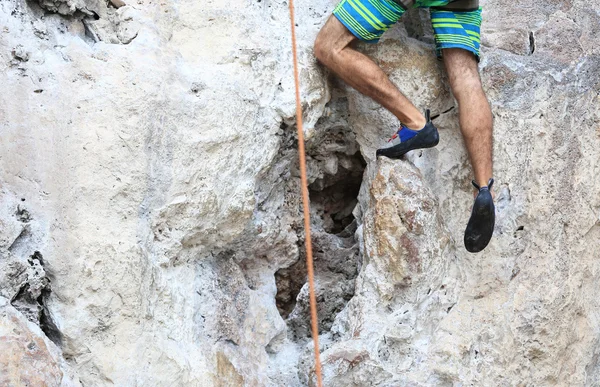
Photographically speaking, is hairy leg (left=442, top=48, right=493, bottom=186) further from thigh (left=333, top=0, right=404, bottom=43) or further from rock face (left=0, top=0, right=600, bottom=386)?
thigh (left=333, top=0, right=404, bottom=43)

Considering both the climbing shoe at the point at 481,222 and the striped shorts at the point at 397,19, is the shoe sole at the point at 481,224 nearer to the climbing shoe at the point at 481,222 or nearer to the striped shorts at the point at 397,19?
the climbing shoe at the point at 481,222

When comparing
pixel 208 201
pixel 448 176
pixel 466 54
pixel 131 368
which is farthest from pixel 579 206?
pixel 131 368

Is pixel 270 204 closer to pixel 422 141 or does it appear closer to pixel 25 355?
pixel 422 141

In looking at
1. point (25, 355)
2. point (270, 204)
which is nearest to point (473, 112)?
point (270, 204)

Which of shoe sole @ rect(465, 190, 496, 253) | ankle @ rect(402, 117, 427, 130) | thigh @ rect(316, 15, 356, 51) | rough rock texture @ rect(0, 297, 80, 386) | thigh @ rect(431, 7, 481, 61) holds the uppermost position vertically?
thigh @ rect(316, 15, 356, 51)

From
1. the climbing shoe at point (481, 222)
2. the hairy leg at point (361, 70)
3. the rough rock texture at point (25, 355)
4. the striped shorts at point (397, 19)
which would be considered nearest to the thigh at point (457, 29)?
the striped shorts at point (397, 19)

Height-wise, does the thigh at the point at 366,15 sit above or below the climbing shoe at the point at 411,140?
above

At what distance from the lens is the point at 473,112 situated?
9.04 feet

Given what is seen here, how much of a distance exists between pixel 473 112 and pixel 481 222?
0.42m

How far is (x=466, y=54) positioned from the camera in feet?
9.20

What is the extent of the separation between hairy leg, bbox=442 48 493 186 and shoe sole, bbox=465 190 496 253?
9 centimetres

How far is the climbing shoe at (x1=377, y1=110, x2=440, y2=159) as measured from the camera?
106 inches

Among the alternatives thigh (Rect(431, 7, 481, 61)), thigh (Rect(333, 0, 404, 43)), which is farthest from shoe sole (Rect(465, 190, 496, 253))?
thigh (Rect(333, 0, 404, 43))

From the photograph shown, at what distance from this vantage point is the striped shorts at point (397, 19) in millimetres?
2711
